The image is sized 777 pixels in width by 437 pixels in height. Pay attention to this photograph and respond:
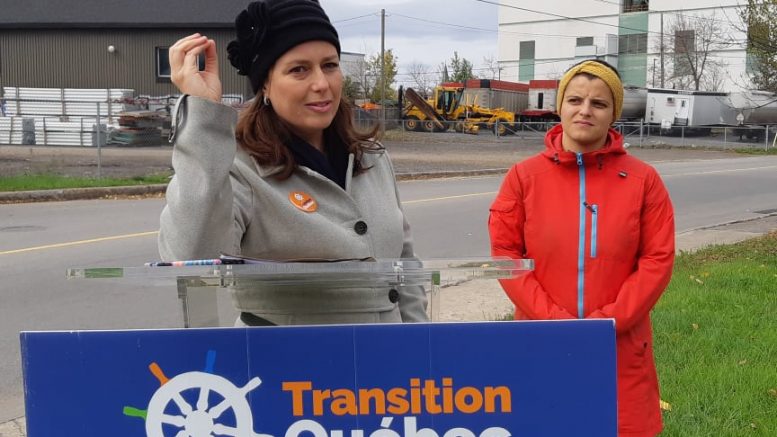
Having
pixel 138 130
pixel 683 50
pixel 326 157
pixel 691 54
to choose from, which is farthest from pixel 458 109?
pixel 326 157

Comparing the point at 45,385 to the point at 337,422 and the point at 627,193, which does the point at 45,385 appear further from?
the point at 627,193

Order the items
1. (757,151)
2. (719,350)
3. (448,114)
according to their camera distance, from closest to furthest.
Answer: (719,350) → (757,151) → (448,114)

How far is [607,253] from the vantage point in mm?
2971

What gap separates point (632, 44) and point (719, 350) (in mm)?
73399

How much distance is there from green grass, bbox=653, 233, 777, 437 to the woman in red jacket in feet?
4.62

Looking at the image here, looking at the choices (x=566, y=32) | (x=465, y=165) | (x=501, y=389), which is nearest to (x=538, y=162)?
(x=501, y=389)

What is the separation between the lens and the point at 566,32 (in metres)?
78.2

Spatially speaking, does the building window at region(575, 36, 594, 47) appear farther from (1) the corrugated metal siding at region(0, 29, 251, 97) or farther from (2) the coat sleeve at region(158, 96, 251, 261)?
(2) the coat sleeve at region(158, 96, 251, 261)

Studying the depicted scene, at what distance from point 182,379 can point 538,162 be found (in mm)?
1660

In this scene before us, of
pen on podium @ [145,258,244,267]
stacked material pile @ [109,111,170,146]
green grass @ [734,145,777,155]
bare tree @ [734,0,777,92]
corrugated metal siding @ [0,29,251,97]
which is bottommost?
green grass @ [734,145,777,155]

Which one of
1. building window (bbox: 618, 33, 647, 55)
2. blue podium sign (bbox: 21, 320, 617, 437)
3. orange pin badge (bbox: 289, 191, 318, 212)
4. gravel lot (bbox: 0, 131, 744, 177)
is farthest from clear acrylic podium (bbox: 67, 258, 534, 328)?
building window (bbox: 618, 33, 647, 55)

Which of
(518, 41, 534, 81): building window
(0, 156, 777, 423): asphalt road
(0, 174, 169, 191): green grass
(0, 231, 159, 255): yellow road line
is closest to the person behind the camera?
(0, 156, 777, 423): asphalt road

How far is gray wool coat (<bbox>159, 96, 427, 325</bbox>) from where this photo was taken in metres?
1.84

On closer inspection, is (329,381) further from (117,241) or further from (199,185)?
(117,241)
